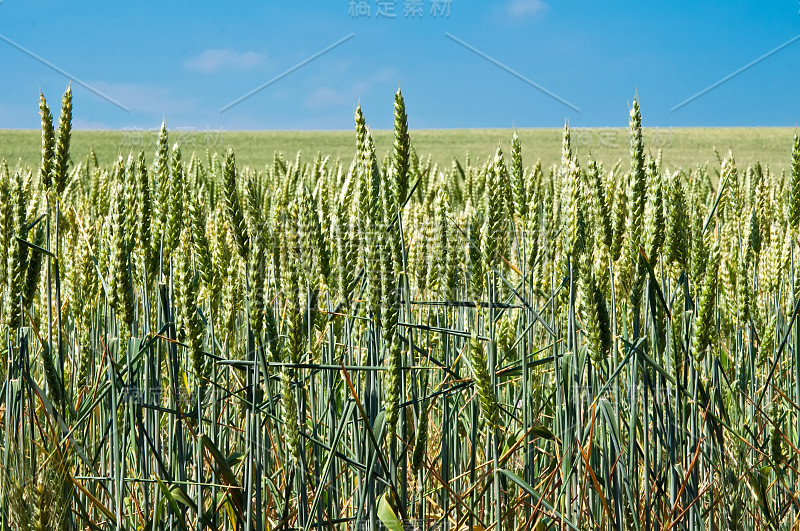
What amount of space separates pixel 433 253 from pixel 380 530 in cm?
68

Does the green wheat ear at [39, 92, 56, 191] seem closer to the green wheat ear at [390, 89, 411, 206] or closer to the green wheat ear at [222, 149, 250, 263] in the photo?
the green wheat ear at [222, 149, 250, 263]

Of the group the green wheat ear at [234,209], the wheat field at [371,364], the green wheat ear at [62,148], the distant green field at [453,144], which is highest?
the distant green field at [453,144]

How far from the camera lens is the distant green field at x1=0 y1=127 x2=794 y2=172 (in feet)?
83.3

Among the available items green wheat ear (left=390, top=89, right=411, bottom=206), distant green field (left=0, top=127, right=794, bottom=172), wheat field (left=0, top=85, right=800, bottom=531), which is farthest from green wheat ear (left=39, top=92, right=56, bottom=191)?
distant green field (left=0, top=127, right=794, bottom=172)

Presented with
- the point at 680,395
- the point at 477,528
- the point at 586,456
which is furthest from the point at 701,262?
the point at 477,528

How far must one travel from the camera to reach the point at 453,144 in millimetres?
31203

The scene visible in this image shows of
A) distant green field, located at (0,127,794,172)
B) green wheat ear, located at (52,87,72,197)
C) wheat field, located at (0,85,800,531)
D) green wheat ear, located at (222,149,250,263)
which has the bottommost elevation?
wheat field, located at (0,85,800,531)

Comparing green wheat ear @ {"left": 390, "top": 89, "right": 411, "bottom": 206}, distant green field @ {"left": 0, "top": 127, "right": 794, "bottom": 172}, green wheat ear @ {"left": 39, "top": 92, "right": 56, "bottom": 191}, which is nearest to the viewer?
green wheat ear @ {"left": 390, "top": 89, "right": 411, "bottom": 206}

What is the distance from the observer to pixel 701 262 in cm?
146

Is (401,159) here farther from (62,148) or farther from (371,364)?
(62,148)

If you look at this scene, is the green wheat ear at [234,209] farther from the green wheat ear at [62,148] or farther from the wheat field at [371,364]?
the green wheat ear at [62,148]

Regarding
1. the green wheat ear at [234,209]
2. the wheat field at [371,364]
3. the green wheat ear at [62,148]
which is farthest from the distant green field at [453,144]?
the green wheat ear at [234,209]

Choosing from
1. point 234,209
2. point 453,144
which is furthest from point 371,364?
point 453,144

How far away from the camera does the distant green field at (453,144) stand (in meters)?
25.4
